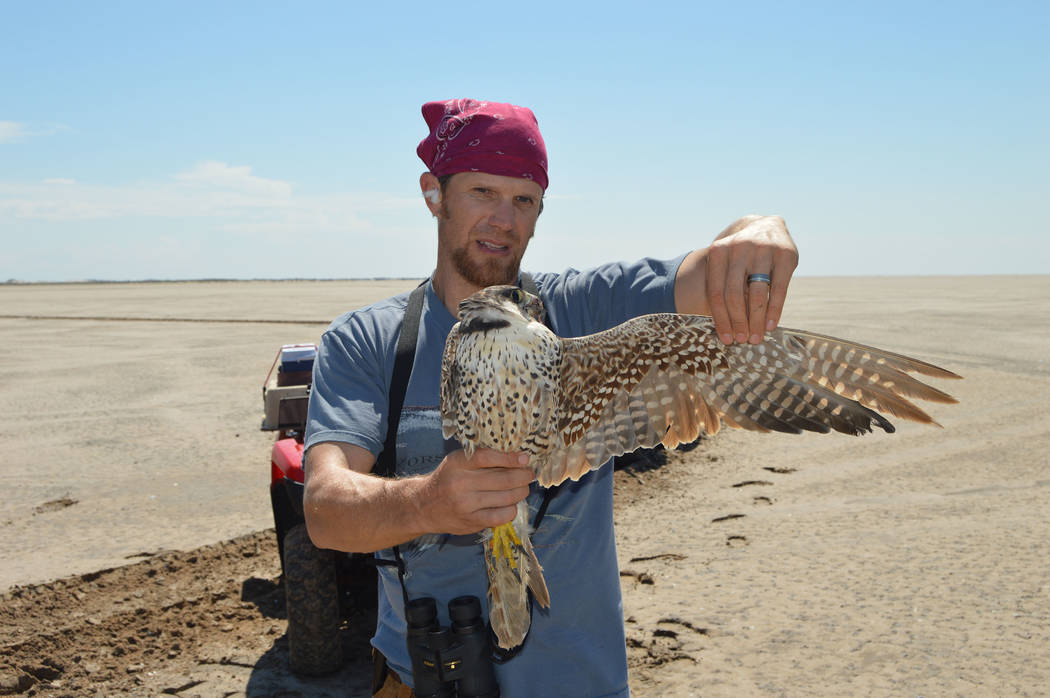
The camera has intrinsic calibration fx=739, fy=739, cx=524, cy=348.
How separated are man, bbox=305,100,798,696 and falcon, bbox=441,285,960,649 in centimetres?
14

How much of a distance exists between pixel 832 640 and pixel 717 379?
306 centimetres

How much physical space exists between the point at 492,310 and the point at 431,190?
0.92 metres

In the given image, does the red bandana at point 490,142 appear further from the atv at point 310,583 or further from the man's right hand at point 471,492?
the atv at point 310,583

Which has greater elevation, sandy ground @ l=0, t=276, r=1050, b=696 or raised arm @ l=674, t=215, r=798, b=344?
raised arm @ l=674, t=215, r=798, b=344

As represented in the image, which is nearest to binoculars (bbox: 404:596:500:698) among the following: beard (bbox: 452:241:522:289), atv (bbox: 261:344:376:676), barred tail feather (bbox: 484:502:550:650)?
barred tail feather (bbox: 484:502:550:650)

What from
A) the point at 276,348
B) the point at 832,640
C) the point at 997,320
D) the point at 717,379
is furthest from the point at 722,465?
the point at 997,320

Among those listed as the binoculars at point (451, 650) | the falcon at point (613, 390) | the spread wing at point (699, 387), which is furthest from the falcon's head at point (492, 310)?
the binoculars at point (451, 650)

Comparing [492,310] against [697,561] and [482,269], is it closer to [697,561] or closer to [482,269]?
[482,269]

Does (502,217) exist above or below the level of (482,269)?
above

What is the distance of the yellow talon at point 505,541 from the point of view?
224cm

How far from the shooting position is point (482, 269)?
264 centimetres

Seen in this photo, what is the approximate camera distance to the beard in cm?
264

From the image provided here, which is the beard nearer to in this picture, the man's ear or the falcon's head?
the man's ear

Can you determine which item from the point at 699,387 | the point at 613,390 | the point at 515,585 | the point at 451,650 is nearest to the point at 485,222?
the point at 613,390
